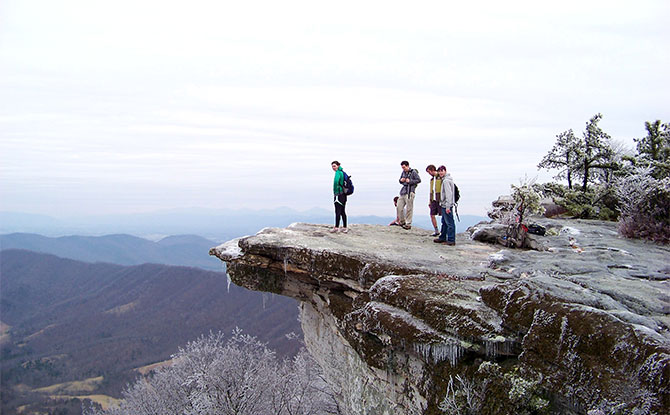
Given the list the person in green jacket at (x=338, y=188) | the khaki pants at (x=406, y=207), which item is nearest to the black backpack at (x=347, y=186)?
the person in green jacket at (x=338, y=188)

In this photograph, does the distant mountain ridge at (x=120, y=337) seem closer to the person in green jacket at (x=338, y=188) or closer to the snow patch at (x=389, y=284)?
→ the person in green jacket at (x=338, y=188)

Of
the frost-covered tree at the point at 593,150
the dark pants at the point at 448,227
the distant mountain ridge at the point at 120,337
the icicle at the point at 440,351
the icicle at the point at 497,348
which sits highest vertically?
the frost-covered tree at the point at 593,150

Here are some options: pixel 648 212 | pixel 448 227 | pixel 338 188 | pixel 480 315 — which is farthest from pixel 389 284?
pixel 648 212

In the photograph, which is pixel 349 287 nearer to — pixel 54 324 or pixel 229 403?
pixel 229 403

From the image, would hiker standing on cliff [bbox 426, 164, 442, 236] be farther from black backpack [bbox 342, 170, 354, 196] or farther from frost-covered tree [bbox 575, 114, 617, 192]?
frost-covered tree [bbox 575, 114, 617, 192]

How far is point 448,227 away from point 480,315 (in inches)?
261

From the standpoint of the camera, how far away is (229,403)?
26609 millimetres

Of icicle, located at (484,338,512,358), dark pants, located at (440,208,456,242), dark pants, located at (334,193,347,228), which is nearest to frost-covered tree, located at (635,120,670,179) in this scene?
dark pants, located at (440,208,456,242)

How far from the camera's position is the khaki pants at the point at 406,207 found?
59.5 feet

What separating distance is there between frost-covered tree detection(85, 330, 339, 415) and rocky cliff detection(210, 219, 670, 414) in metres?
11.1

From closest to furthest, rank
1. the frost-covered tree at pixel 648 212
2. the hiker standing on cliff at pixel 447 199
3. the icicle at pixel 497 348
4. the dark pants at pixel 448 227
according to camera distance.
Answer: the icicle at pixel 497 348 → the hiker standing on cliff at pixel 447 199 → the dark pants at pixel 448 227 → the frost-covered tree at pixel 648 212

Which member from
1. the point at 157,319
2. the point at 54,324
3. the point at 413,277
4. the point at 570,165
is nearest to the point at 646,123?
the point at 570,165

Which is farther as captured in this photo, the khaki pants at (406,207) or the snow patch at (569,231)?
the khaki pants at (406,207)

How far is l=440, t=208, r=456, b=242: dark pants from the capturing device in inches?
589
